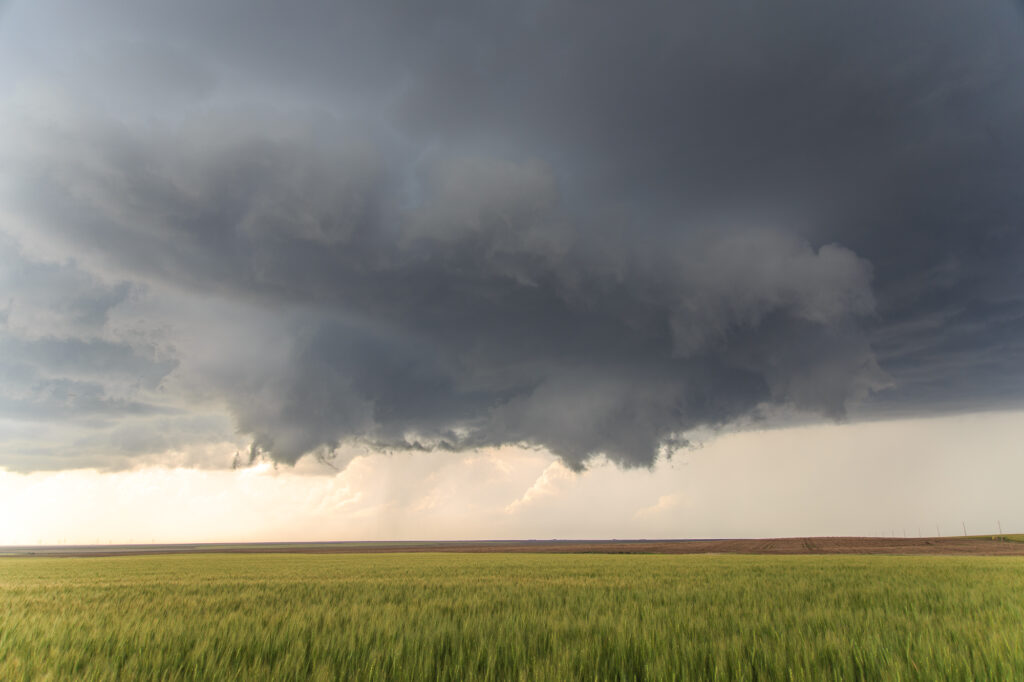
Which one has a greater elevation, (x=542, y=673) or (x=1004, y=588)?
(x=542, y=673)

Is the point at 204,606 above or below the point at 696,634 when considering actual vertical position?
below

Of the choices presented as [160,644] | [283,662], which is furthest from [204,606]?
[283,662]

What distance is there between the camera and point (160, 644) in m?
6.22

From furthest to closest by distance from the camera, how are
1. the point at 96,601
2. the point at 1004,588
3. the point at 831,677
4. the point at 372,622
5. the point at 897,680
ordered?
the point at 1004,588 < the point at 96,601 < the point at 372,622 < the point at 831,677 < the point at 897,680

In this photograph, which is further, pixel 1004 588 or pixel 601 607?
pixel 1004 588

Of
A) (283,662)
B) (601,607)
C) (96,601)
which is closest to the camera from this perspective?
(283,662)

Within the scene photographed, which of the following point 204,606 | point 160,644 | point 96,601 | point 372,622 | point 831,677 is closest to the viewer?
point 831,677

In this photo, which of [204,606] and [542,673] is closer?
[542,673]

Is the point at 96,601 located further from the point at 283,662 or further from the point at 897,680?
the point at 897,680

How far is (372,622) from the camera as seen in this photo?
7.40 meters

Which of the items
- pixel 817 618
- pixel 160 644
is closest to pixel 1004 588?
pixel 817 618

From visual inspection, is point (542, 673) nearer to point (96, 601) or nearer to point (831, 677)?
point (831, 677)

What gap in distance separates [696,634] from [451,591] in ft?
27.8

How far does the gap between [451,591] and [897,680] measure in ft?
35.8
